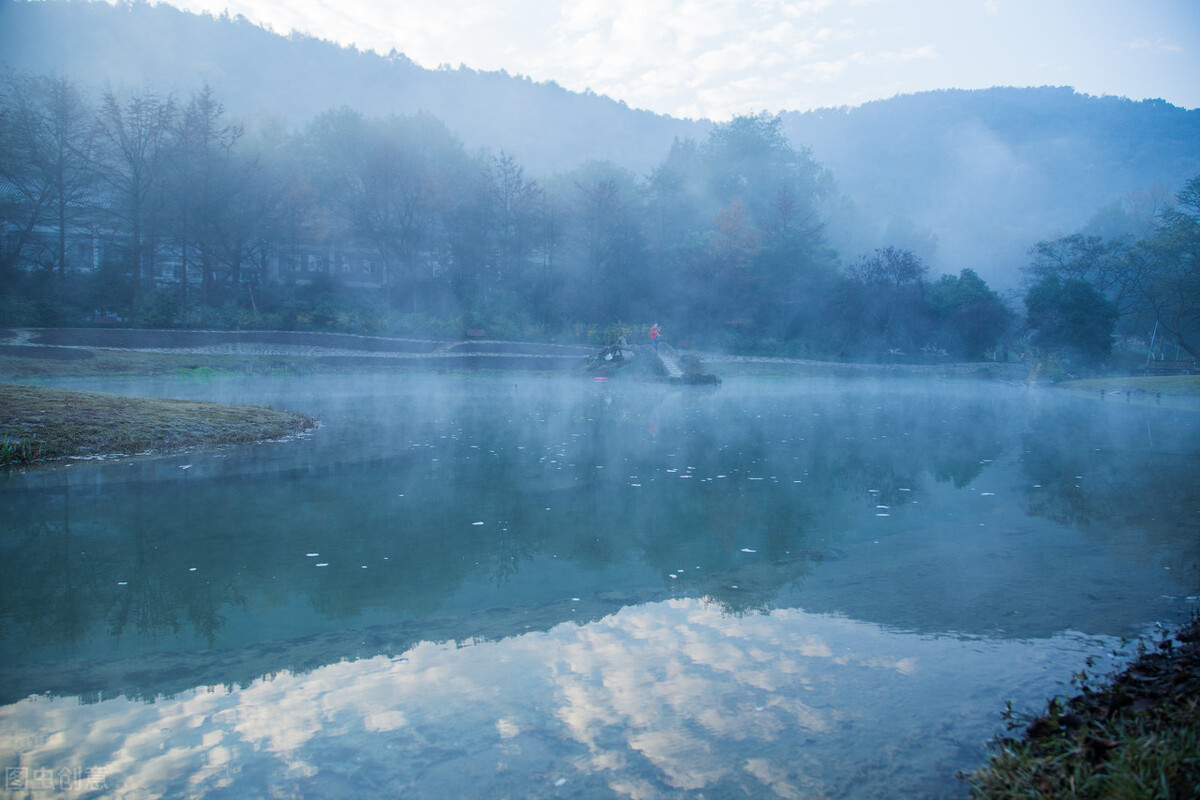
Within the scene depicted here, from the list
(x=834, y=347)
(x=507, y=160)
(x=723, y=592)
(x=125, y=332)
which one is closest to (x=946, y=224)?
Result: (x=834, y=347)

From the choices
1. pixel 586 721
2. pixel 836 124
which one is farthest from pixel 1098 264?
pixel 836 124

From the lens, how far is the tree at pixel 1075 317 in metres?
44.1

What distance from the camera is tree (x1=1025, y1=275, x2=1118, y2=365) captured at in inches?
1735

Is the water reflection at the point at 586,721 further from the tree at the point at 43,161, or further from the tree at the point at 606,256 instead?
the tree at the point at 606,256

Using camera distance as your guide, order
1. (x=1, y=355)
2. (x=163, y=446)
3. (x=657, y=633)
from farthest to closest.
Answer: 1. (x=1, y=355)
2. (x=163, y=446)
3. (x=657, y=633)

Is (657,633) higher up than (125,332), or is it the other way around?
(125,332)

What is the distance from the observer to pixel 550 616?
202 inches

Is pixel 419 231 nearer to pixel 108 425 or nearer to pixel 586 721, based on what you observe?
pixel 108 425

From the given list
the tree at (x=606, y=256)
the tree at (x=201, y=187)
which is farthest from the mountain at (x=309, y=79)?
the tree at (x=201, y=187)

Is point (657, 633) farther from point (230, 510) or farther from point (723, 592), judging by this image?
point (230, 510)

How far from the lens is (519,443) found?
1284 centimetres

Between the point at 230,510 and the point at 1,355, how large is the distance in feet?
65.9

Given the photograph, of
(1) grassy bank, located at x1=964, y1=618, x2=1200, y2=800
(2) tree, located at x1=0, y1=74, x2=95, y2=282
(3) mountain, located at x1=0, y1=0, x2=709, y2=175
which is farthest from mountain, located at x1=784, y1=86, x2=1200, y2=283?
(1) grassy bank, located at x1=964, y1=618, x2=1200, y2=800

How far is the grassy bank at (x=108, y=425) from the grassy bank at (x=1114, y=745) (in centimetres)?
1139
